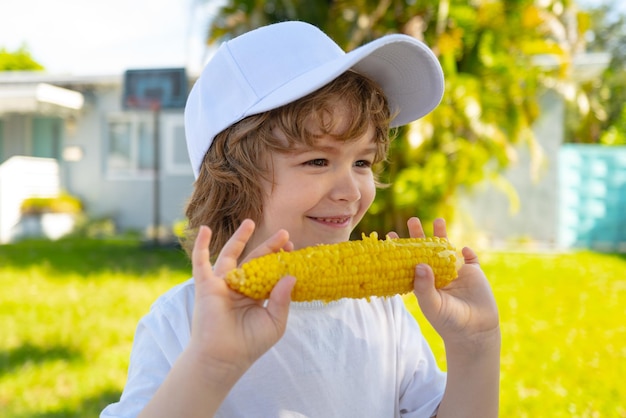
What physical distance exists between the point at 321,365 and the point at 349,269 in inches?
14.6

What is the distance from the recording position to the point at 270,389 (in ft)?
5.05

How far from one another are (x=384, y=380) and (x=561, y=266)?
799 centimetres

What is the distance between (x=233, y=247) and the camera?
1.24 meters

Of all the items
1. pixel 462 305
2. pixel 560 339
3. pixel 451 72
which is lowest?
pixel 560 339

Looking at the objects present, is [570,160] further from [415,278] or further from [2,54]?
[2,54]

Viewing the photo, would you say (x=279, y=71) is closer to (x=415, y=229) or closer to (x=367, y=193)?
(x=367, y=193)

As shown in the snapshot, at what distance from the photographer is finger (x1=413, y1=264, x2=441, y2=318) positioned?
1.39m

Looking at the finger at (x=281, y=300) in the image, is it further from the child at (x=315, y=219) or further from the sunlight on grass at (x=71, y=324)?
the sunlight on grass at (x=71, y=324)

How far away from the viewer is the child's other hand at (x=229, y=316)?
1.17m

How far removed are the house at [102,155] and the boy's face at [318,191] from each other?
12523mm

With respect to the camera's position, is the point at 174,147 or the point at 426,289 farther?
the point at 174,147

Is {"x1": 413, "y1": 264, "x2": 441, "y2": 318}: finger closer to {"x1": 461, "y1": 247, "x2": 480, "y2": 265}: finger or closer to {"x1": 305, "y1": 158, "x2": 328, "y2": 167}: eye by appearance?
{"x1": 461, "y1": 247, "x2": 480, "y2": 265}: finger

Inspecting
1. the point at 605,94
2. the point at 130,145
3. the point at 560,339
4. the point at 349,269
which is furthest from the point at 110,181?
the point at 605,94

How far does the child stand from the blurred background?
1.76 meters
